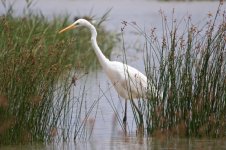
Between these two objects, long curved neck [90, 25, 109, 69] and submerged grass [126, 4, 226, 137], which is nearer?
submerged grass [126, 4, 226, 137]

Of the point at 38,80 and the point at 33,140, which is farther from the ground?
the point at 38,80

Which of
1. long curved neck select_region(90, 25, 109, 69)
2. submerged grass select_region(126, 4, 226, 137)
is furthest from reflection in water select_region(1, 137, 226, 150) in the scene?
long curved neck select_region(90, 25, 109, 69)

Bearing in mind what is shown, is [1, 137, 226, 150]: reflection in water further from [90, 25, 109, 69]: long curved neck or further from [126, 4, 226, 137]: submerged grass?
[90, 25, 109, 69]: long curved neck

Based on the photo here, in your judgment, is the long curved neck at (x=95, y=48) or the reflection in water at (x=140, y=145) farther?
the long curved neck at (x=95, y=48)

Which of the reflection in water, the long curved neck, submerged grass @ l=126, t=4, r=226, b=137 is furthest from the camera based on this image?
the long curved neck

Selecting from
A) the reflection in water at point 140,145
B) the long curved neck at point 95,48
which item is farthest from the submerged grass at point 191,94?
the long curved neck at point 95,48

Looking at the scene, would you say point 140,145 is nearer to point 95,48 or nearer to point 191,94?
point 191,94

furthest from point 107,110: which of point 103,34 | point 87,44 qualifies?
point 103,34

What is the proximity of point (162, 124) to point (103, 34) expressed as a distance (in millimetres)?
9852

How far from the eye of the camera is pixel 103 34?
18.4m

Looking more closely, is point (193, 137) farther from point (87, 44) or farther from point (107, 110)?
point (87, 44)

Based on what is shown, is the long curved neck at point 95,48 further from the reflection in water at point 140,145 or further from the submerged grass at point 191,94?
the submerged grass at point 191,94

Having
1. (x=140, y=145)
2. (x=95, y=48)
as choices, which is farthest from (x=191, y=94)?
(x=95, y=48)

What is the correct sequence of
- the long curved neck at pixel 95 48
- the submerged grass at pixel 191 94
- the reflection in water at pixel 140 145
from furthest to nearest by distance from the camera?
the long curved neck at pixel 95 48
the submerged grass at pixel 191 94
the reflection in water at pixel 140 145
